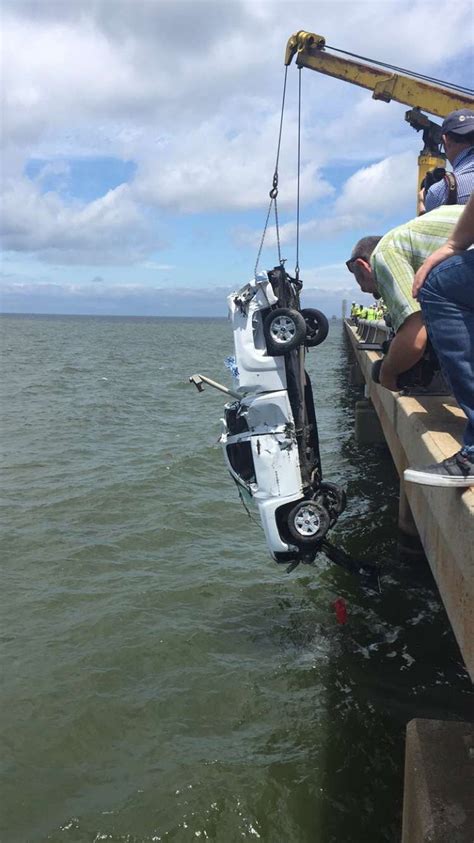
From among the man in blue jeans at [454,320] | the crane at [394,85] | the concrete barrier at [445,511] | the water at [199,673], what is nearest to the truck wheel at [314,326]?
the concrete barrier at [445,511]

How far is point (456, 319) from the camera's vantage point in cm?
308

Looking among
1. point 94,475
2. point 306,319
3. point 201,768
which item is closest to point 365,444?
point 94,475

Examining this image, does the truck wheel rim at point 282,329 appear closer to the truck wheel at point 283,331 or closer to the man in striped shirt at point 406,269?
the truck wheel at point 283,331

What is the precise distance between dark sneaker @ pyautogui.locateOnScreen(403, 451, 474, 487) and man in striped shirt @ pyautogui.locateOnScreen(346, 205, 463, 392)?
1.19 metres

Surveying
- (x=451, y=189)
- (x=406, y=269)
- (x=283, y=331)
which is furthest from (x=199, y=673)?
(x=451, y=189)

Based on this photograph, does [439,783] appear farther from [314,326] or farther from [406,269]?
[314,326]

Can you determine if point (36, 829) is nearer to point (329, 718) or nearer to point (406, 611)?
point (329, 718)

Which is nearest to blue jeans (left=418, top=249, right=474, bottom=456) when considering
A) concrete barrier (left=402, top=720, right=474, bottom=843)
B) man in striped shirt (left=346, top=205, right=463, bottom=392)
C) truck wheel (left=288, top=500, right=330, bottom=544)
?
man in striped shirt (left=346, top=205, right=463, bottom=392)

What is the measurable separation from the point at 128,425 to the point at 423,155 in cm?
1256

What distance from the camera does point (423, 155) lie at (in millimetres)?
20469

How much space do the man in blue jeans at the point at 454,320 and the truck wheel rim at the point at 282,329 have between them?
6.41 ft

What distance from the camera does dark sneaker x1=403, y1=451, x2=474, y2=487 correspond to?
9.59ft

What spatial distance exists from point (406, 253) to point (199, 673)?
13.9 feet

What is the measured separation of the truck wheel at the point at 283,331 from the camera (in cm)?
506
